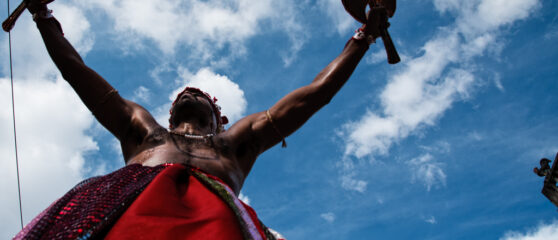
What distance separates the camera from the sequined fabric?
1.48 metres

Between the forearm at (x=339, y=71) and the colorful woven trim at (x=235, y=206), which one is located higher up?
the forearm at (x=339, y=71)

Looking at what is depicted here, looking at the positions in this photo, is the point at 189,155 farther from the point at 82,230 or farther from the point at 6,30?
the point at 6,30

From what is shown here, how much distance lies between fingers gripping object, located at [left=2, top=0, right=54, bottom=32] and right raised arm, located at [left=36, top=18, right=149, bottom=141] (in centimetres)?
21

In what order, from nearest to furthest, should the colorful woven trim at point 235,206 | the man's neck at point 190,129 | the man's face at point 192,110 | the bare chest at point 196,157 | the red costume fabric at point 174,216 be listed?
the red costume fabric at point 174,216 < the colorful woven trim at point 235,206 < the bare chest at point 196,157 < the man's neck at point 190,129 < the man's face at point 192,110

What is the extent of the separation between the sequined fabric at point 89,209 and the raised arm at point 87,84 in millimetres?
1022

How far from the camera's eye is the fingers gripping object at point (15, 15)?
303 centimetres

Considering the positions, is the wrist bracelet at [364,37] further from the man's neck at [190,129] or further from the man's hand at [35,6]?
the man's hand at [35,6]

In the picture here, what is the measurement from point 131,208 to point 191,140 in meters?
1.30

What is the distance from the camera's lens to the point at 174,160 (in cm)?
249

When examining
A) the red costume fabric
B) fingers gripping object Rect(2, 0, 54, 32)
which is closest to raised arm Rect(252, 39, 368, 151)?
the red costume fabric

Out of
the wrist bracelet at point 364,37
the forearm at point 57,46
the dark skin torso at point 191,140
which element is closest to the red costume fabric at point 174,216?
the dark skin torso at point 191,140

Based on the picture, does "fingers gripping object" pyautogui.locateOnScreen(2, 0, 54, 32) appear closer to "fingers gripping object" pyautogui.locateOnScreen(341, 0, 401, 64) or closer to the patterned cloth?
the patterned cloth

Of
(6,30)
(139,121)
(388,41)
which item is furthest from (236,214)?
(6,30)

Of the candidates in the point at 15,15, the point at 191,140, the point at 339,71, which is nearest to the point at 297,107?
the point at 339,71
